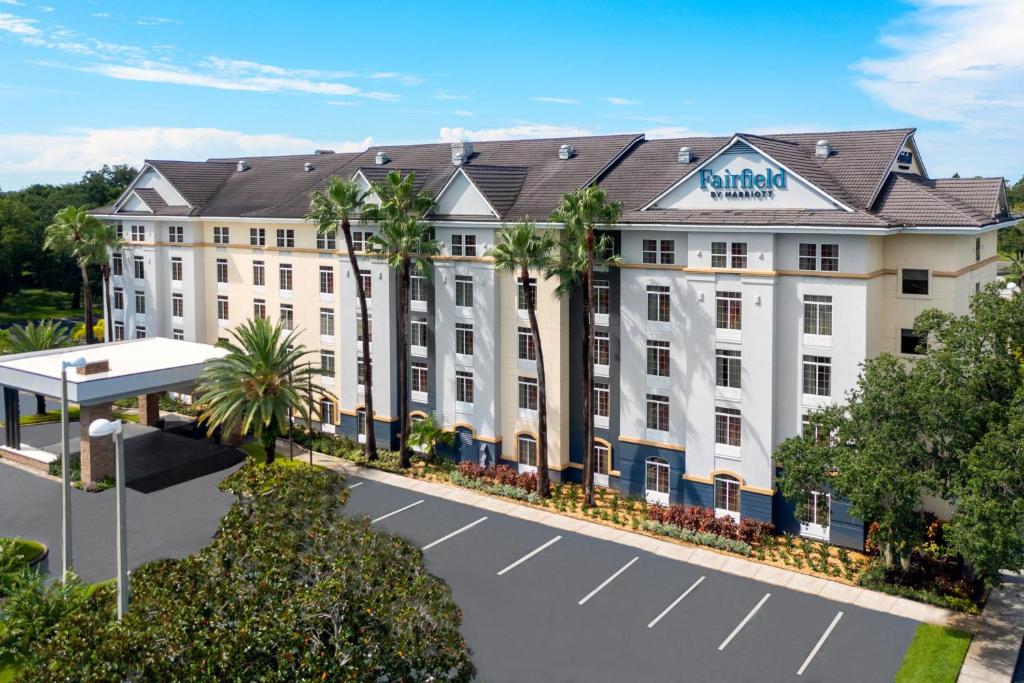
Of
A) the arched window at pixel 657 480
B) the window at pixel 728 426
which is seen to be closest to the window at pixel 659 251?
the window at pixel 728 426

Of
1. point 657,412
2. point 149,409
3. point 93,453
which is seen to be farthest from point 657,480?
point 149,409

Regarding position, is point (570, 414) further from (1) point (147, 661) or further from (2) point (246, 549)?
(1) point (147, 661)

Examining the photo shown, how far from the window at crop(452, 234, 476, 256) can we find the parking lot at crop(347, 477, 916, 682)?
605 inches

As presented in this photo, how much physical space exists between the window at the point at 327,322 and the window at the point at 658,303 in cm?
2168

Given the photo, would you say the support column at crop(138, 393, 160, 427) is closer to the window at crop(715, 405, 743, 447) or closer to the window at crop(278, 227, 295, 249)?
the window at crop(278, 227, 295, 249)

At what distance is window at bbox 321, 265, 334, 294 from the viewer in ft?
176

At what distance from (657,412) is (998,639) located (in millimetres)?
16789

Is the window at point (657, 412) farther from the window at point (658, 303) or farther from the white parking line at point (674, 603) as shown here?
the white parking line at point (674, 603)

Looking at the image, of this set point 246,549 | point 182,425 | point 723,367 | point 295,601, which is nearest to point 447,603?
point 295,601

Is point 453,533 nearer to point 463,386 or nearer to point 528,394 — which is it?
point 528,394

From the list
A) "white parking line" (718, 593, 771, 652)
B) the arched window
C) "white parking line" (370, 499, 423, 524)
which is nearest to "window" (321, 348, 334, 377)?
"white parking line" (370, 499, 423, 524)

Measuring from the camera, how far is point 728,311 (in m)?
38.7

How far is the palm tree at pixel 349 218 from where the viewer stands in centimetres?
4634

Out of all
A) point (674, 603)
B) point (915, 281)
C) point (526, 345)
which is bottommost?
point (674, 603)
